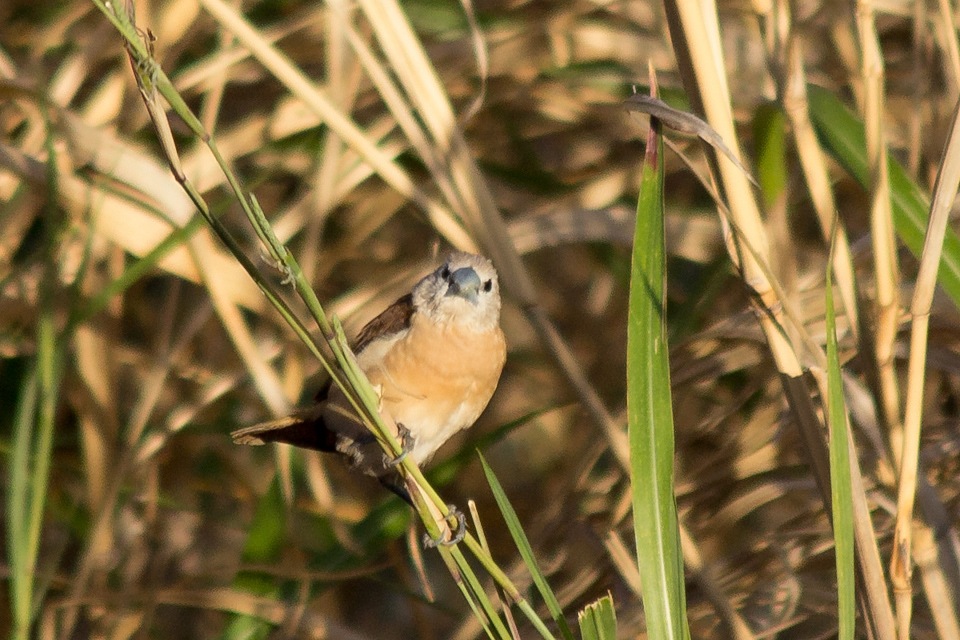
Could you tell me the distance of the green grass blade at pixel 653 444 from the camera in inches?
53.6

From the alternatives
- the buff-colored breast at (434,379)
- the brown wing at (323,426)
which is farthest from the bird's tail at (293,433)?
the buff-colored breast at (434,379)

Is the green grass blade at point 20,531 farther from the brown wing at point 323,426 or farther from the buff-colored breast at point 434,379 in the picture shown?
the buff-colored breast at point 434,379

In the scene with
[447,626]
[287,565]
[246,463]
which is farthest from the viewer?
[447,626]

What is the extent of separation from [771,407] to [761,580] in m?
0.34

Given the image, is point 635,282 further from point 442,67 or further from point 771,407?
point 442,67

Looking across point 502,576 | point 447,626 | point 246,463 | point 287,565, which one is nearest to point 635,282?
point 502,576

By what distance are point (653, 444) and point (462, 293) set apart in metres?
0.91

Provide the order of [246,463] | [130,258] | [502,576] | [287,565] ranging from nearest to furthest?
[502,576] → [287,565] → [130,258] → [246,463]

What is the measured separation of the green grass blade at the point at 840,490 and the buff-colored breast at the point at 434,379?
979 millimetres

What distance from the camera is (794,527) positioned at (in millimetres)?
2164

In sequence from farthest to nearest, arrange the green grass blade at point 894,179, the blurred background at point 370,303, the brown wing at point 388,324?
the brown wing at point 388,324 → the blurred background at point 370,303 → the green grass blade at point 894,179

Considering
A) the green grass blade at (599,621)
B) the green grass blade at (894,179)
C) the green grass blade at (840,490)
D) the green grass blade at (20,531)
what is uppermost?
the green grass blade at (894,179)

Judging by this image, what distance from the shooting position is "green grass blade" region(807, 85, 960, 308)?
5.75 ft

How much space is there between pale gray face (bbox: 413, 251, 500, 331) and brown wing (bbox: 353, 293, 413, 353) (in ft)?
0.10
